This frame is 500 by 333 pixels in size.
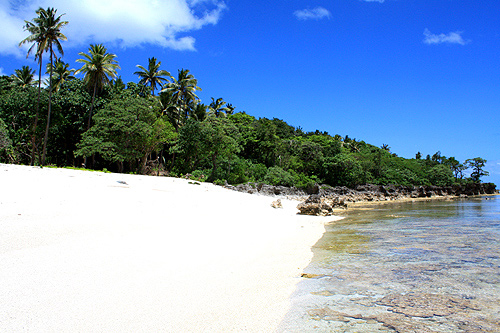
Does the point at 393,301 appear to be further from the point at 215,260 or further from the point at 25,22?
the point at 25,22

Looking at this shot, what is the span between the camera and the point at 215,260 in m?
4.72

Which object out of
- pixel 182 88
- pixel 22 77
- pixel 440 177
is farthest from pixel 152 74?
pixel 440 177

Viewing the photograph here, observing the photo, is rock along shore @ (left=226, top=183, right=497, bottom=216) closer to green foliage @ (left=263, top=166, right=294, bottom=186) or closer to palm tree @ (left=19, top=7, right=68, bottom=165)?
green foliage @ (left=263, top=166, right=294, bottom=186)

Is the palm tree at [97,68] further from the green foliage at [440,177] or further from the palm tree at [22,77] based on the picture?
the green foliage at [440,177]

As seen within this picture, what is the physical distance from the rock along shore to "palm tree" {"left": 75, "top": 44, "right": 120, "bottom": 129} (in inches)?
772

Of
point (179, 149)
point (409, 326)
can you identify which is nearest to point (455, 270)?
point (409, 326)

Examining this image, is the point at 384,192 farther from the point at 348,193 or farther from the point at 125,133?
the point at 125,133

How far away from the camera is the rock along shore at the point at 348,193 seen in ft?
48.4

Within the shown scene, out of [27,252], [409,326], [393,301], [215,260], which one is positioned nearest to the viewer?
[409,326]

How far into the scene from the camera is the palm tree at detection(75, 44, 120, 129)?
31.1 meters

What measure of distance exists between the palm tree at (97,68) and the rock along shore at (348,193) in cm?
1962

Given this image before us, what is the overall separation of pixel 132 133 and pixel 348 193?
26.8m

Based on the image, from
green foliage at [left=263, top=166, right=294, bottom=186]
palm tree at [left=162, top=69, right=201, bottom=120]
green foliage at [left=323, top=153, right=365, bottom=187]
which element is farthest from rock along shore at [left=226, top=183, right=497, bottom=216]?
palm tree at [left=162, top=69, right=201, bottom=120]

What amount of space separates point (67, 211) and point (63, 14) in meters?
28.0
